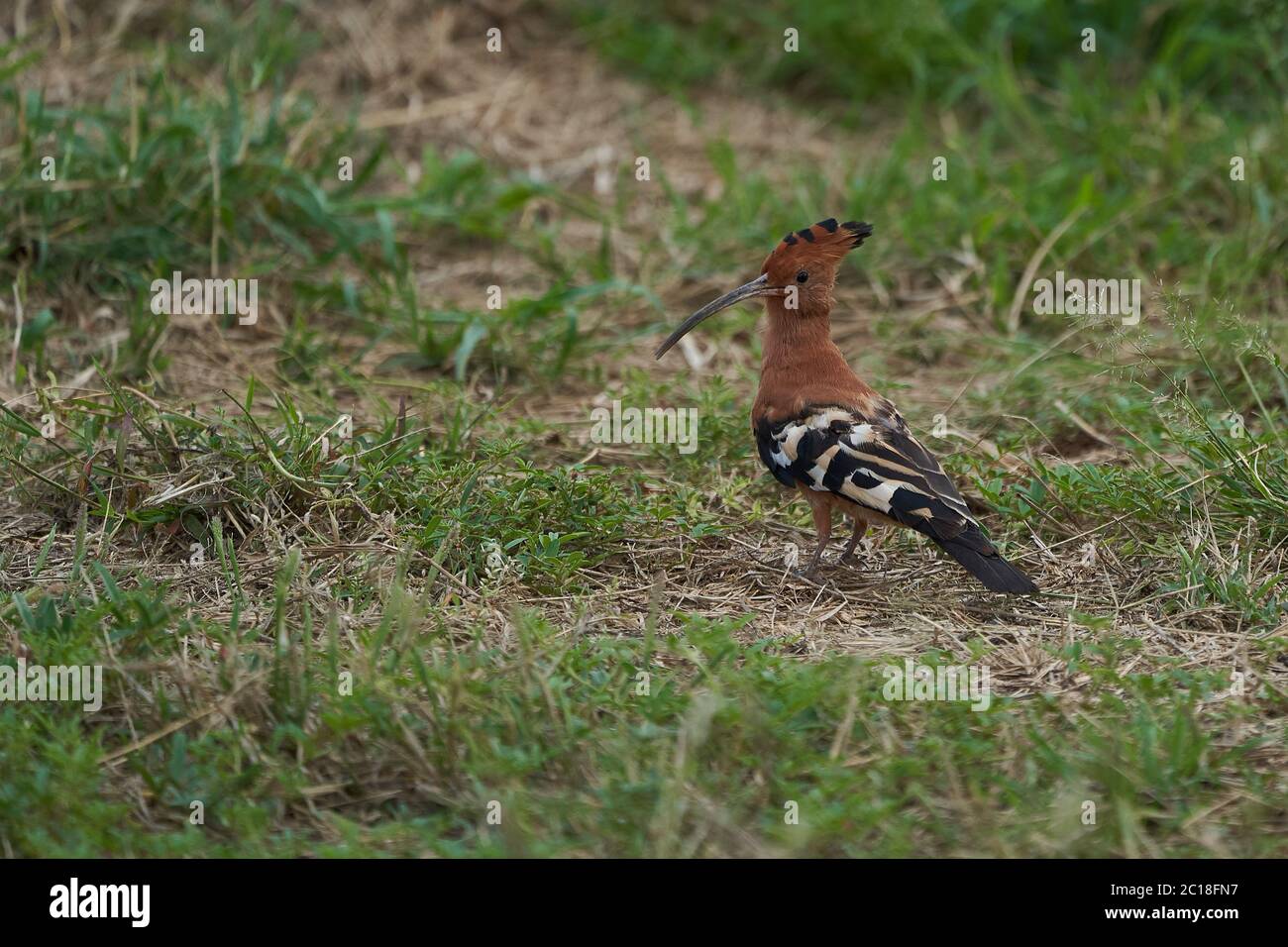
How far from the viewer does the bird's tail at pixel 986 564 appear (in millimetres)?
4098

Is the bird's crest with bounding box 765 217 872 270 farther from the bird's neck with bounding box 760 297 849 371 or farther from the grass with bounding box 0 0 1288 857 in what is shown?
the grass with bounding box 0 0 1288 857

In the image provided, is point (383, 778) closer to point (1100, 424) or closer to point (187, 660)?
point (187, 660)

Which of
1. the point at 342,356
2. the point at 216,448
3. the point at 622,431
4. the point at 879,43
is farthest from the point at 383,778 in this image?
the point at 879,43

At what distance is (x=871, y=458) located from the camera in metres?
4.36

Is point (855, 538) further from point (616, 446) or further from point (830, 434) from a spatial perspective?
point (616, 446)

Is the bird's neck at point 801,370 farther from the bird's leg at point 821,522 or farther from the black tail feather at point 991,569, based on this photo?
the black tail feather at point 991,569

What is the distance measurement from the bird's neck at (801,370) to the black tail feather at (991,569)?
26.4 inches

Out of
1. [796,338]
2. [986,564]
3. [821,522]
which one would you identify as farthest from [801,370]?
[986,564]

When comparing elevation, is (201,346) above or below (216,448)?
above

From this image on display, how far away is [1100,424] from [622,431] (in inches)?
72.4

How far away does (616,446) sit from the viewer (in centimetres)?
530

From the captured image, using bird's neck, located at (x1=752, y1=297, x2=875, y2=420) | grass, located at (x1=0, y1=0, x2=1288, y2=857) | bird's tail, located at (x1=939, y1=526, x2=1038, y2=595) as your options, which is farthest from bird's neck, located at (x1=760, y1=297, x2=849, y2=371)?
bird's tail, located at (x1=939, y1=526, x2=1038, y2=595)

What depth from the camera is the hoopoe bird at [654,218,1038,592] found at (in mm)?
4199
